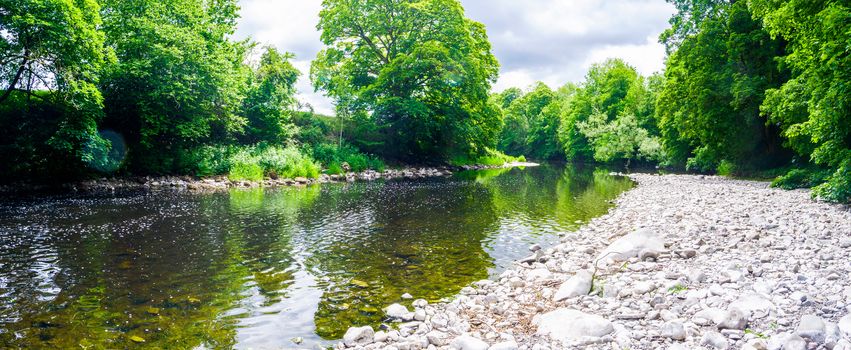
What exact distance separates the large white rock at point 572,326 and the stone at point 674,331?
54cm

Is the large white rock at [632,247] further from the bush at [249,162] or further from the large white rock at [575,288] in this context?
the bush at [249,162]

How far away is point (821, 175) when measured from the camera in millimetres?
19000

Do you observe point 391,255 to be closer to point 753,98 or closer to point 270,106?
point 753,98

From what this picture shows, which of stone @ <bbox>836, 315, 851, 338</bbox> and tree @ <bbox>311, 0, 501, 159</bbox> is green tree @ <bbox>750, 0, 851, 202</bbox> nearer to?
stone @ <bbox>836, 315, 851, 338</bbox>

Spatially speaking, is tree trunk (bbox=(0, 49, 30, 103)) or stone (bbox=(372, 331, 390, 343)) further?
tree trunk (bbox=(0, 49, 30, 103))

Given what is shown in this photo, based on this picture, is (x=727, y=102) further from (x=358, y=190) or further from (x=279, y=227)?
(x=279, y=227)

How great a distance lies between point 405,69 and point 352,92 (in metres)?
6.12

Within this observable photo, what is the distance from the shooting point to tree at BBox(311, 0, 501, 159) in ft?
125

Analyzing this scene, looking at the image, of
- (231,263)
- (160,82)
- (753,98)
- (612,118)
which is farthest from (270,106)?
(612,118)

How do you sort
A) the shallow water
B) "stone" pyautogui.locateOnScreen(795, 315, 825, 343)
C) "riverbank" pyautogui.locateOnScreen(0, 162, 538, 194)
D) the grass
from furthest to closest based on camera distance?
the grass → "riverbank" pyautogui.locateOnScreen(0, 162, 538, 194) → the shallow water → "stone" pyautogui.locateOnScreen(795, 315, 825, 343)

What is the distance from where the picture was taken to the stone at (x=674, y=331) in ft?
15.2

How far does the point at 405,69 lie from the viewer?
37438 mm

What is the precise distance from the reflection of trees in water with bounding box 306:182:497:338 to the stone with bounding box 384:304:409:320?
17cm

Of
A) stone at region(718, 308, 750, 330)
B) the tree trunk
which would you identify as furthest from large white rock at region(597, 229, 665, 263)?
the tree trunk
